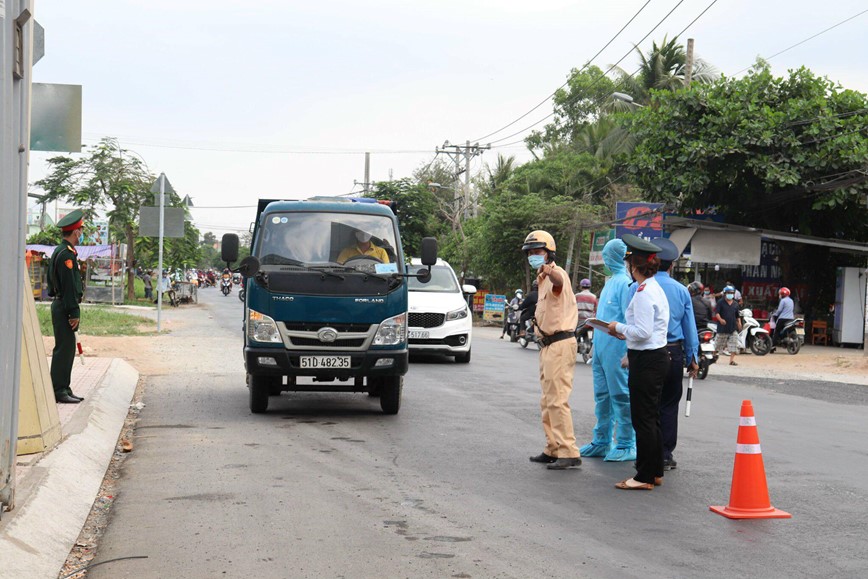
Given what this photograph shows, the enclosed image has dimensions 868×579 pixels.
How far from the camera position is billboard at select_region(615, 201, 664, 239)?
32.6m

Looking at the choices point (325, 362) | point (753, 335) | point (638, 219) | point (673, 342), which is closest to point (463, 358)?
point (325, 362)

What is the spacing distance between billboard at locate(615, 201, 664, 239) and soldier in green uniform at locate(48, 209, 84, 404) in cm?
2393

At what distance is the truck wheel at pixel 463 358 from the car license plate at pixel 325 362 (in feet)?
28.7

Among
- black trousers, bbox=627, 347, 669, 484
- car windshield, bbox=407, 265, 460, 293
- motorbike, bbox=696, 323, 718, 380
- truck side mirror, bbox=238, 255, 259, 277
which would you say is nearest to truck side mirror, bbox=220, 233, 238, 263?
truck side mirror, bbox=238, 255, 259, 277

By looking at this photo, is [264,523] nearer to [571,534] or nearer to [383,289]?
[571,534]

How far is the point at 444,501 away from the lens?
22.6 feet

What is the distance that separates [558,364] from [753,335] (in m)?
18.9

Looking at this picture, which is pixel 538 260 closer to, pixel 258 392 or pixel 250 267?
pixel 250 267

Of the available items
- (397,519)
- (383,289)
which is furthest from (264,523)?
(383,289)

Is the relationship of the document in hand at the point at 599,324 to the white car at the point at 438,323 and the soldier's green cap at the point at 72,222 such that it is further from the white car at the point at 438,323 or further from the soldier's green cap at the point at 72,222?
the white car at the point at 438,323

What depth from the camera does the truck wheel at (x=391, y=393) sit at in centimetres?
1127

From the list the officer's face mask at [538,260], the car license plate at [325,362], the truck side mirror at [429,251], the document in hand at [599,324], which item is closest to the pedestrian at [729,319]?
the truck side mirror at [429,251]

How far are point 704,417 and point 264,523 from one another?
7625 millimetres

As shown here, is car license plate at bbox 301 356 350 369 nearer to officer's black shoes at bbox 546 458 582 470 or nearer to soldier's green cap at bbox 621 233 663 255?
officer's black shoes at bbox 546 458 582 470
